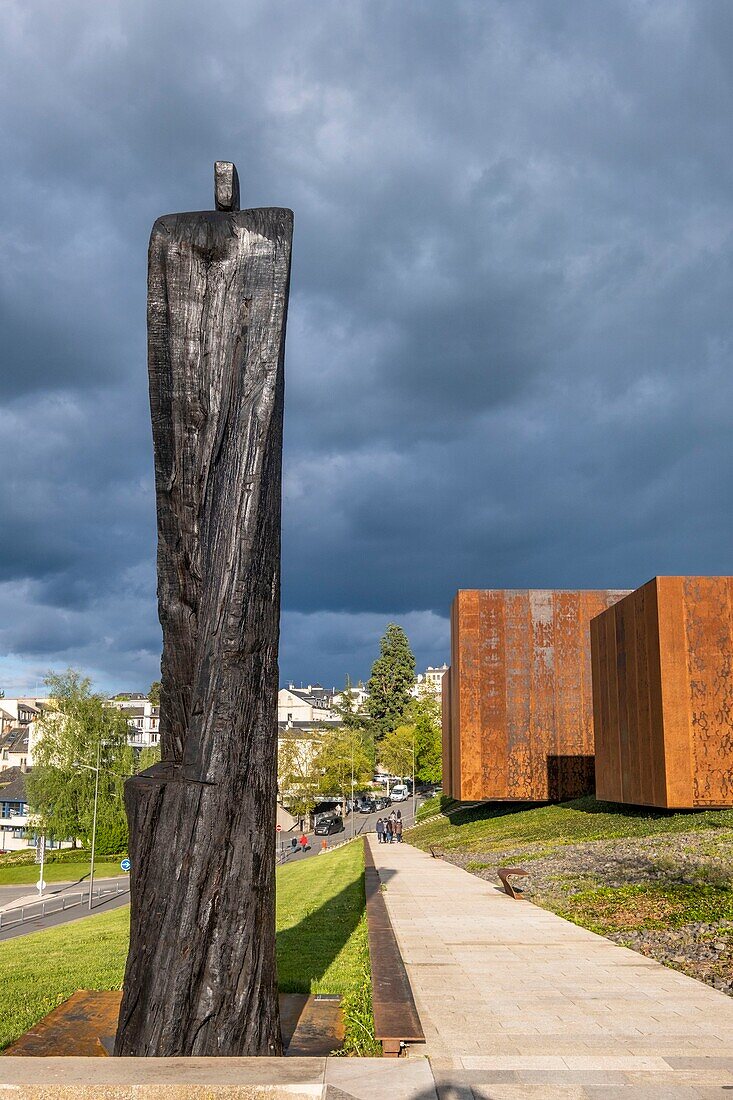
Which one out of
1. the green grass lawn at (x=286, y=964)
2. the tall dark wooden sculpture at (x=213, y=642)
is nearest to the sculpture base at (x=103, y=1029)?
the green grass lawn at (x=286, y=964)

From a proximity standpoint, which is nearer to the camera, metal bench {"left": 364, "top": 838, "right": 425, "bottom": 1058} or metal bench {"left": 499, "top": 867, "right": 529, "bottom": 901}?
metal bench {"left": 364, "top": 838, "right": 425, "bottom": 1058}

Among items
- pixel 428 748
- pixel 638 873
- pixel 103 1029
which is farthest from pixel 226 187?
pixel 428 748

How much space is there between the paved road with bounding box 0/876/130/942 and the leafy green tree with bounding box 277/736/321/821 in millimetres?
14089

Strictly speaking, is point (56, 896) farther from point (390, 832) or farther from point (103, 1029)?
point (103, 1029)

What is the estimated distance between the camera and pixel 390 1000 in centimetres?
607

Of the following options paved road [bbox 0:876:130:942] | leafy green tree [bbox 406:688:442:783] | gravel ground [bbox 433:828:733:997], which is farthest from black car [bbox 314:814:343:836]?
gravel ground [bbox 433:828:733:997]

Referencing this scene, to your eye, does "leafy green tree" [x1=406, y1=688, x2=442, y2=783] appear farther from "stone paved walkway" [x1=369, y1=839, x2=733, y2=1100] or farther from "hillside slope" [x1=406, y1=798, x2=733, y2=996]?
"stone paved walkway" [x1=369, y1=839, x2=733, y2=1100]

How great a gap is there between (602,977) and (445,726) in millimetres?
36233

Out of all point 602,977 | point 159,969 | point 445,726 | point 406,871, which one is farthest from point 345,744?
point 159,969

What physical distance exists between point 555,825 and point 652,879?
1174cm

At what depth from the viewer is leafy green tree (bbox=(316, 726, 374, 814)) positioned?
62969 millimetres

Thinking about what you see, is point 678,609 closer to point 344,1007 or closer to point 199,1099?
point 344,1007

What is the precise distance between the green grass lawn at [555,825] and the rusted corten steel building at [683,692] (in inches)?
29.3

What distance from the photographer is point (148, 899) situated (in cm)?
460
